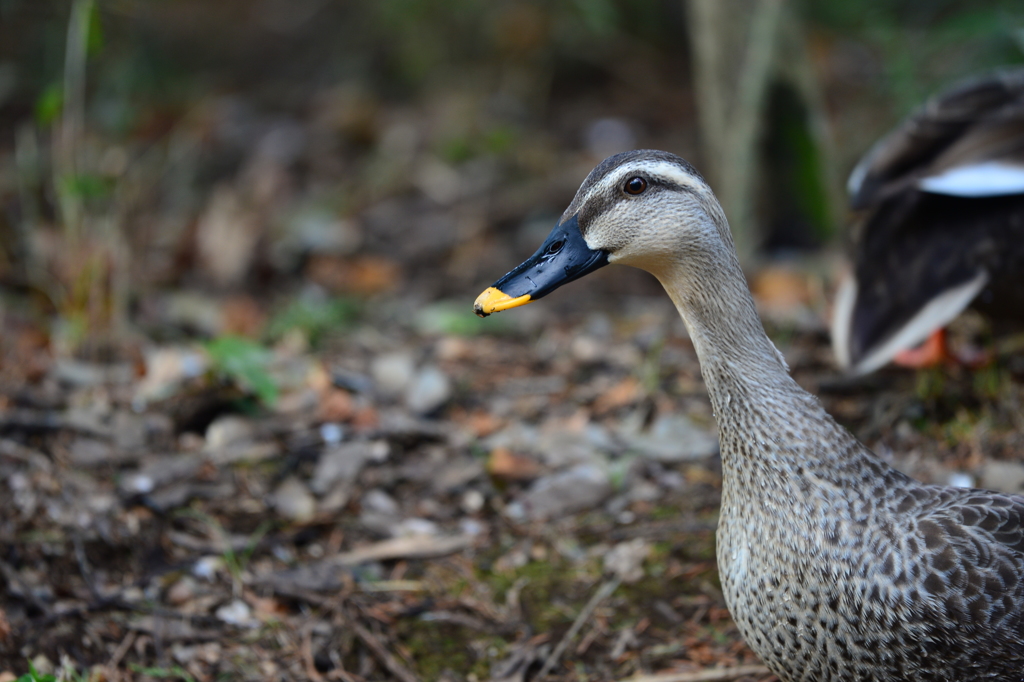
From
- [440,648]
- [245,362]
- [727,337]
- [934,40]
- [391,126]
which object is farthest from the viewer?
[391,126]

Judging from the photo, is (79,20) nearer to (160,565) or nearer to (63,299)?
(63,299)

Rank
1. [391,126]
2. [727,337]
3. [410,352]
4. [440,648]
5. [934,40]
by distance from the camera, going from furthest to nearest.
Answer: [391,126] → [934,40] → [410,352] → [440,648] → [727,337]

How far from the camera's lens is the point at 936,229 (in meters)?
3.20

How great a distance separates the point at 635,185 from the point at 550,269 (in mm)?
277

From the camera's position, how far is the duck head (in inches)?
82.3

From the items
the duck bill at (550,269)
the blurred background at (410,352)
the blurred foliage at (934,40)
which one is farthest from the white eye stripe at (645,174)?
the blurred foliage at (934,40)

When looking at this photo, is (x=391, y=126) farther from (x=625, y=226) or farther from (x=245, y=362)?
(x=625, y=226)

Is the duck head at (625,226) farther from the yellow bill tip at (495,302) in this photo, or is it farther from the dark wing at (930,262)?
the dark wing at (930,262)

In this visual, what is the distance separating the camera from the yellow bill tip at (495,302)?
2.07m

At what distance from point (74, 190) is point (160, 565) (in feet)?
5.65

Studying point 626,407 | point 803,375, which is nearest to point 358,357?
point 626,407

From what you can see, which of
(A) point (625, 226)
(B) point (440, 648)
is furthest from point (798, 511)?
(B) point (440, 648)

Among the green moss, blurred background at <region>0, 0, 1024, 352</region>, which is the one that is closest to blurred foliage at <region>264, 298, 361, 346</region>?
blurred background at <region>0, 0, 1024, 352</region>

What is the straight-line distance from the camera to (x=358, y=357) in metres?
4.21
